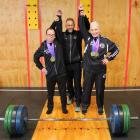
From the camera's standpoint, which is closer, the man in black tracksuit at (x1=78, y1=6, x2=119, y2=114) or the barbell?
the barbell

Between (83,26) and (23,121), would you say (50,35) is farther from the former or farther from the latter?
(23,121)

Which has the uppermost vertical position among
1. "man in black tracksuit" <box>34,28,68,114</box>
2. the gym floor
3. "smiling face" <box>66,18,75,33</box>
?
"smiling face" <box>66,18,75,33</box>

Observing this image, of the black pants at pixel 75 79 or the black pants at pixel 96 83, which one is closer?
the black pants at pixel 96 83

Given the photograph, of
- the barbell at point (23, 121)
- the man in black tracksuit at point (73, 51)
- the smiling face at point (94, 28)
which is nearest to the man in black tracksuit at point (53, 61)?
the man in black tracksuit at point (73, 51)

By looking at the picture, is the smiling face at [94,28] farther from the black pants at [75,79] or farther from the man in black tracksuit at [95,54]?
the black pants at [75,79]

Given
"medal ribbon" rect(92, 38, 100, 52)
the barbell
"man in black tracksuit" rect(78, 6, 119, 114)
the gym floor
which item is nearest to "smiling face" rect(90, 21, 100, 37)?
"man in black tracksuit" rect(78, 6, 119, 114)

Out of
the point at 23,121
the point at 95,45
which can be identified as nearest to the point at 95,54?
the point at 95,45

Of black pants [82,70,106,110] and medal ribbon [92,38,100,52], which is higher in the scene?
medal ribbon [92,38,100,52]

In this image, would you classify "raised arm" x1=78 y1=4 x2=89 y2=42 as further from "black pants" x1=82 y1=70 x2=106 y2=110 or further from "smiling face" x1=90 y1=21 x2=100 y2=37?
"black pants" x1=82 y1=70 x2=106 y2=110

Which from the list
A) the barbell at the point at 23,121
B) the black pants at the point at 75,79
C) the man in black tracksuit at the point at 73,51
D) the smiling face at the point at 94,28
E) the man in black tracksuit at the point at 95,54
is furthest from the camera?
the black pants at the point at 75,79

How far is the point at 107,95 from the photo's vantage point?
535cm

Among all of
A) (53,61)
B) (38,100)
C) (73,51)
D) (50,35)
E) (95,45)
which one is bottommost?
(38,100)

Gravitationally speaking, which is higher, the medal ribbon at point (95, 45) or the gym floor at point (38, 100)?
the medal ribbon at point (95, 45)

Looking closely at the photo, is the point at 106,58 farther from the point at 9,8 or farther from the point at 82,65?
the point at 9,8
